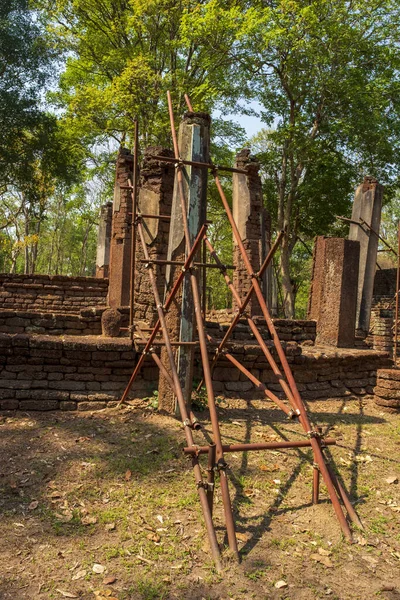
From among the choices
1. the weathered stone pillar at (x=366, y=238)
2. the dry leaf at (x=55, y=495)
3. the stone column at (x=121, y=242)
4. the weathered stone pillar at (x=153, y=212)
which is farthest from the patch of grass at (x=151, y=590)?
the weathered stone pillar at (x=366, y=238)

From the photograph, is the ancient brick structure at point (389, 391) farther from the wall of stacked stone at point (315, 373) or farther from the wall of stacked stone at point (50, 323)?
the wall of stacked stone at point (50, 323)

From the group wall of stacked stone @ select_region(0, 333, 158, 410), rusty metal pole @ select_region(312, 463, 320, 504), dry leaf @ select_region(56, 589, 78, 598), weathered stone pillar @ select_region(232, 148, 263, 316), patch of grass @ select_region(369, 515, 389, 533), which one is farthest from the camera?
weathered stone pillar @ select_region(232, 148, 263, 316)

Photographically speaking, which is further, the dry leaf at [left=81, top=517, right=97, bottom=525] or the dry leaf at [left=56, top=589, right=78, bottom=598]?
the dry leaf at [left=81, top=517, right=97, bottom=525]

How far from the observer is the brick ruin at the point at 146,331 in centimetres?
565

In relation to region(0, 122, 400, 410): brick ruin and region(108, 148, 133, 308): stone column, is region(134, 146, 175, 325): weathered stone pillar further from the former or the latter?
region(108, 148, 133, 308): stone column

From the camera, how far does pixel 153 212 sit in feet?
26.6

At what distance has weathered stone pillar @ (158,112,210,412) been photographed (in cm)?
530

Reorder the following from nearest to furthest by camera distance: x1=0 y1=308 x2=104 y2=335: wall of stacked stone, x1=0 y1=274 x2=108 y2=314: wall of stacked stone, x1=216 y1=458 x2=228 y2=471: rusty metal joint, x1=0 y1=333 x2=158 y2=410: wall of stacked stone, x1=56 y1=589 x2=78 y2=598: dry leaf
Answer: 1. x1=56 y1=589 x2=78 y2=598: dry leaf
2. x1=216 y1=458 x2=228 y2=471: rusty metal joint
3. x1=0 y1=333 x2=158 y2=410: wall of stacked stone
4. x1=0 y1=308 x2=104 y2=335: wall of stacked stone
5. x1=0 y1=274 x2=108 y2=314: wall of stacked stone

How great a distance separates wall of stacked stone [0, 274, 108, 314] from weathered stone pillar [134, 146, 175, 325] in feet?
16.2

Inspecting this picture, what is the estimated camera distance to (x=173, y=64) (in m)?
17.9

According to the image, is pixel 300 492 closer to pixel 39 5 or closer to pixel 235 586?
pixel 235 586

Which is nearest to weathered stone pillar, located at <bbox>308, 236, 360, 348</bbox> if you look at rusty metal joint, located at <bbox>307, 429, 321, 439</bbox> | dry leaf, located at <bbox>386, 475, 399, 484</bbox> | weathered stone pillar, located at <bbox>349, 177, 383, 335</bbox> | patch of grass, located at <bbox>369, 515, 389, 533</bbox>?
weathered stone pillar, located at <bbox>349, 177, 383, 335</bbox>

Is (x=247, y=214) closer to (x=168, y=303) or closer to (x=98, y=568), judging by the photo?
(x=168, y=303)

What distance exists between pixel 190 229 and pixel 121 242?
576 cm
